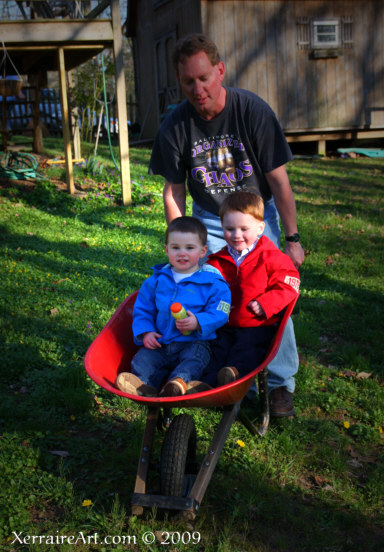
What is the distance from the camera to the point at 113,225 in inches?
325

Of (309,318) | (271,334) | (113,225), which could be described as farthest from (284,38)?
(271,334)

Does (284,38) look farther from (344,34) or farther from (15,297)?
(15,297)

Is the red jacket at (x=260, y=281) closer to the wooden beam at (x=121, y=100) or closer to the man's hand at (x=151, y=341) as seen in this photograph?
the man's hand at (x=151, y=341)

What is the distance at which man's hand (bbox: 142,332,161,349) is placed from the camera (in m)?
2.84

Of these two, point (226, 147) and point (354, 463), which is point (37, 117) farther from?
point (354, 463)

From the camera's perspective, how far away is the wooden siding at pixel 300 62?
13.5 metres

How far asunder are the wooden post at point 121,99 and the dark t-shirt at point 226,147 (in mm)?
5541

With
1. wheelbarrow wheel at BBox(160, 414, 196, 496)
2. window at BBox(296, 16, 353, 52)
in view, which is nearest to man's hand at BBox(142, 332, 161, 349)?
wheelbarrow wheel at BBox(160, 414, 196, 496)

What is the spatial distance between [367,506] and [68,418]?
187cm

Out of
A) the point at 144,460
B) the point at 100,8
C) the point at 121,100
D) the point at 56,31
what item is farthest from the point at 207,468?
the point at 100,8

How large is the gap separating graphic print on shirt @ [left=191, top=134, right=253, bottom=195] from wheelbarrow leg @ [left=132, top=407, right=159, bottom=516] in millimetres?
1463

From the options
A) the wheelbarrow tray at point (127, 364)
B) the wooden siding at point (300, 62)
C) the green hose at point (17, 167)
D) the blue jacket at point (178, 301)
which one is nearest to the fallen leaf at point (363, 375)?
the wheelbarrow tray at point (127, 364)

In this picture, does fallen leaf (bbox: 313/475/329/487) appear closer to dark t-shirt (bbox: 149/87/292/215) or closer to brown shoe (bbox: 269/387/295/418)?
brown shoe (bbox: 269/387/295/418)

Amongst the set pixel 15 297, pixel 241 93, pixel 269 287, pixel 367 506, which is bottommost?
pixel 367 506
